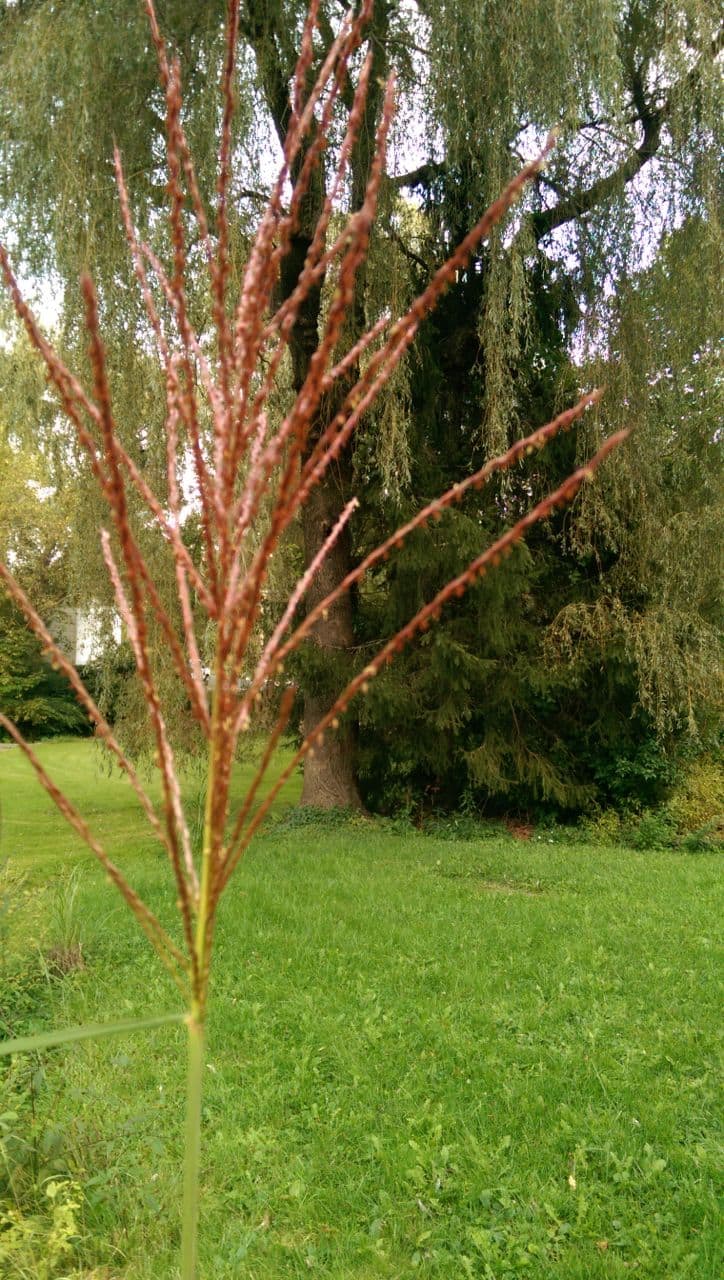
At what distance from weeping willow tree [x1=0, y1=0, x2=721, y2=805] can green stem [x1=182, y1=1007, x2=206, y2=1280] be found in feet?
21.5

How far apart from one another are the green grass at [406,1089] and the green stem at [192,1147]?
191cm

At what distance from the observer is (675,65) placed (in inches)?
267

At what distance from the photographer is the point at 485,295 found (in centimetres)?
757

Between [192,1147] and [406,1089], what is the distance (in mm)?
2993

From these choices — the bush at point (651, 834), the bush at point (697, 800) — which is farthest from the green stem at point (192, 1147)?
the bush at point (697, 800)

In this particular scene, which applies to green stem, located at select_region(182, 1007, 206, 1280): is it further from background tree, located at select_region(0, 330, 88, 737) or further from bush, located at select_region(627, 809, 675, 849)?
background tree, located at select_region(0, 330, 88, 737)

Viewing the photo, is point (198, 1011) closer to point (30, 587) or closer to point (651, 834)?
point (651, 834)

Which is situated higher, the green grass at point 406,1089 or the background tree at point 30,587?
the background tree at point 30,587

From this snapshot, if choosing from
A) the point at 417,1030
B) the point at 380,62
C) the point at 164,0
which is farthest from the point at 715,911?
the point at 164,0

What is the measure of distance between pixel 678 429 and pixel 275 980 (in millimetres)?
6362

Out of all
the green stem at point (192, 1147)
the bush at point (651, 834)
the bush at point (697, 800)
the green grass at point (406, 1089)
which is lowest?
the green grass at point (406, 1089)

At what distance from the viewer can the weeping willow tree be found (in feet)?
21.1

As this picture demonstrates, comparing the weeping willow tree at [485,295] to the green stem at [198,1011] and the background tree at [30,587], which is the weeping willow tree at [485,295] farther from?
the background tree at [30,587]

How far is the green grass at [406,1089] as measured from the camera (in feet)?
8.34
